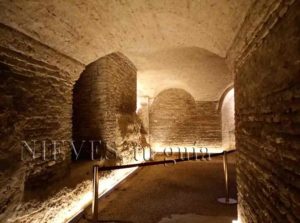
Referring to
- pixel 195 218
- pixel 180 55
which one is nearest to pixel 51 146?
pixel 195 218

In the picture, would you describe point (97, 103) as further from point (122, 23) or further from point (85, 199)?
point (122, 23)

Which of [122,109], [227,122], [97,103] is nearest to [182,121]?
[227,122]

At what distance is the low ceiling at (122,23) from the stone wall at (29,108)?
0.19 meters

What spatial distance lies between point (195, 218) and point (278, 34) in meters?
2.80

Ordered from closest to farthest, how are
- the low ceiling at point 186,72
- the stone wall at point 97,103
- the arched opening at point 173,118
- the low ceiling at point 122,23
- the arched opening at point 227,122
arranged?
1. the low ceiling at point 122,23
2. the stone wall at point 97,103
3. the low ceiling at point 186,72
4. the arched opening at point 227,122
5. the arched opening at point 173,118

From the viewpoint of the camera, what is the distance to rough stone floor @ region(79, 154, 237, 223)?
3211mm

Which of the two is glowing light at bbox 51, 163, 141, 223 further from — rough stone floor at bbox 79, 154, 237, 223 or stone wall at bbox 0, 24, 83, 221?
stone wall at bbox 0, 24, 83, 221

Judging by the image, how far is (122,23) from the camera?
2980mm

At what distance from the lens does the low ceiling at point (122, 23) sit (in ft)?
7.07

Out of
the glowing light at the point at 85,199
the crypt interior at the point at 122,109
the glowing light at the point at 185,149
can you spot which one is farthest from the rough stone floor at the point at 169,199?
the glowing light at the point at 185,149

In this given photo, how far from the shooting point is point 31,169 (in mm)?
2602

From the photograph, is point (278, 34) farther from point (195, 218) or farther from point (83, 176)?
point (83, 176)

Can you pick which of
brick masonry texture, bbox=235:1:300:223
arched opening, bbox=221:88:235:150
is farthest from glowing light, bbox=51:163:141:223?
arched opening, bbox=221:88:235:150

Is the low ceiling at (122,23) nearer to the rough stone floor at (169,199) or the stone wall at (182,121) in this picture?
the rough stone floor at (169,199)
